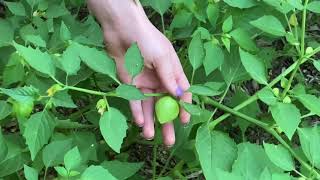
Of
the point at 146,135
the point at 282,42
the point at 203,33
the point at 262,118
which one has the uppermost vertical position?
the point at 203,33

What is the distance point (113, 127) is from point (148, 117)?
0.19 meters

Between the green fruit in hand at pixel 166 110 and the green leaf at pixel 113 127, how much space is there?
0.08 m

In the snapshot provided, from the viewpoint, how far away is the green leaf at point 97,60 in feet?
3.76

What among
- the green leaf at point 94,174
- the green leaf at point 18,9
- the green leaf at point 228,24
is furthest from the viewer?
the green leaf at point 18,9

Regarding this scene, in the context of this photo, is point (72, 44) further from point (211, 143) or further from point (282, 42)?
point (282, 42)

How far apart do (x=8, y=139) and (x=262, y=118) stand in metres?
0.64

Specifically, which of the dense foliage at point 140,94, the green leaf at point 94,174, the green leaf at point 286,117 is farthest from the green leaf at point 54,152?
the green leaf at point 286,117

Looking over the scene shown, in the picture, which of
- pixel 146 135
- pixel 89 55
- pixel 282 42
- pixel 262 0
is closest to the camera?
pixel 89 55

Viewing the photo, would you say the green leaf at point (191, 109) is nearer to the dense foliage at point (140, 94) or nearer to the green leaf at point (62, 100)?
the dense foliage at point (140, 94)

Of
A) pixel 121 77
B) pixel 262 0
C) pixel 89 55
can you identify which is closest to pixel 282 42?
pixel 262 0

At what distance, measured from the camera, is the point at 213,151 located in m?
1.21

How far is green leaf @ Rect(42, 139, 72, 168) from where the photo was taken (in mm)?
1246

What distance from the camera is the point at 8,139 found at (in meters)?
1.36

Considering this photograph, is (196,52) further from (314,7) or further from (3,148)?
(3,148)
